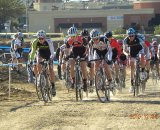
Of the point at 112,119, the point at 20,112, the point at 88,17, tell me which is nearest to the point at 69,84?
the point at 20,112

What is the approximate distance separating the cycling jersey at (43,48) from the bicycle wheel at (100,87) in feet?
4.74

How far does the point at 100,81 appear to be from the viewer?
43.5ft

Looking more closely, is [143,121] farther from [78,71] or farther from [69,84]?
[69,84]

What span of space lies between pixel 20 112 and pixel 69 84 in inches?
185

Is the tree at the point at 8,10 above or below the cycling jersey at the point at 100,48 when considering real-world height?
above

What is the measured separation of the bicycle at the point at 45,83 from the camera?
13.3 metres

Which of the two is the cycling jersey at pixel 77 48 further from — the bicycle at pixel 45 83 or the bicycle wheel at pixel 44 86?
the bicycle wheel at pixel 44 86

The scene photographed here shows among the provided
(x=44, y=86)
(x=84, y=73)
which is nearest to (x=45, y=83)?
(x=44, y=86)

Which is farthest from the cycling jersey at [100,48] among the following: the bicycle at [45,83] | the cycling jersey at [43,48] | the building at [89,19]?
the building at [89,19]

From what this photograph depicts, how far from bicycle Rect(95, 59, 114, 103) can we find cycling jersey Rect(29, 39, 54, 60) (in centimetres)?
142

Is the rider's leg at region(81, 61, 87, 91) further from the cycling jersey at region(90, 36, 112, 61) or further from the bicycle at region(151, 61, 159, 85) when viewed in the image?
the bicycle at region(151, 61, 159, 85)

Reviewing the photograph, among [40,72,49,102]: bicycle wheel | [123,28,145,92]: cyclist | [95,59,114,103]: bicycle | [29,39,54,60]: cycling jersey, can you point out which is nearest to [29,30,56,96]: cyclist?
[29,39,54,60]: cycling jersey

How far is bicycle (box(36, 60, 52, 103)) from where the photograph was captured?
43.7 feet

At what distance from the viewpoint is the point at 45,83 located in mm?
13531
